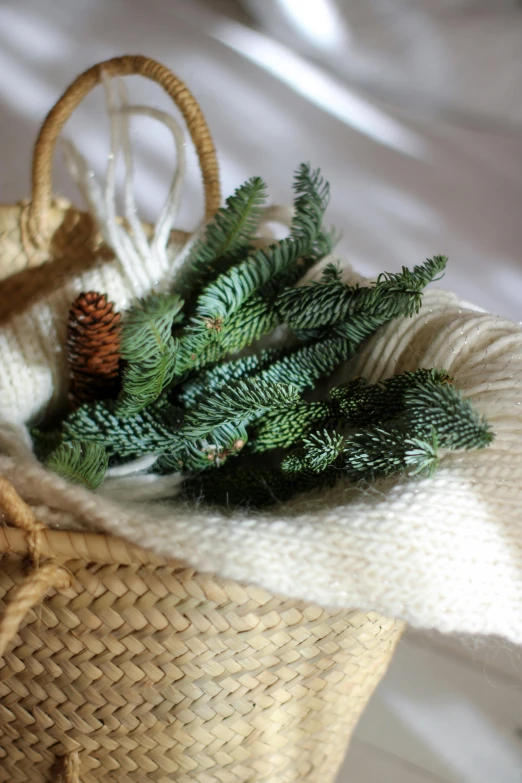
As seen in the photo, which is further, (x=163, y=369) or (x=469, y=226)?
(x=469, y=226)

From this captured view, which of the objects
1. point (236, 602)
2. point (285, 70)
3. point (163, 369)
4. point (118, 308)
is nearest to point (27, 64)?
point (285, 70)

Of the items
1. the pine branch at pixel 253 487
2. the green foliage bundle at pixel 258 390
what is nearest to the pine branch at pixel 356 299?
the green foliage bundle at pixel 258 390

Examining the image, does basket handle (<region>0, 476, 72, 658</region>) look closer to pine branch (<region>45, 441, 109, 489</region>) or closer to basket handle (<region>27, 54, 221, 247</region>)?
pine branch (<region>45, 441, 109, 489</region>)

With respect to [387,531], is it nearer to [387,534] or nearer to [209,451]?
[387,534]

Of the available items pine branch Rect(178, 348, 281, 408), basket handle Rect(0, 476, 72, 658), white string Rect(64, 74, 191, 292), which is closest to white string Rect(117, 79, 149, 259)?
white string Rect(64, 74, 191, 292)

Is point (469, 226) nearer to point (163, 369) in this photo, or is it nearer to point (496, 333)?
point (496, 333)

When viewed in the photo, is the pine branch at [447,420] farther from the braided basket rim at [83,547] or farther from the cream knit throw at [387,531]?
the braided basket rim at [83,547]
